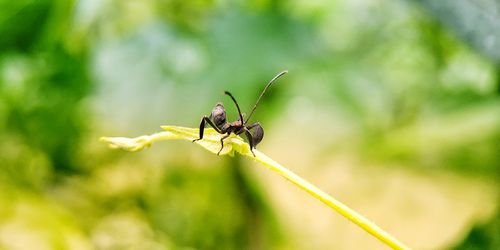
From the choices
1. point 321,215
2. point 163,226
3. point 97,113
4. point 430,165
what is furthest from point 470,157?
point 97,113

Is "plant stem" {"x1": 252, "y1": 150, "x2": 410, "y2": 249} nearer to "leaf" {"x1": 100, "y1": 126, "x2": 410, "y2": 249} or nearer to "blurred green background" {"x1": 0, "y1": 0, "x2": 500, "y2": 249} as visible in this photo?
"leaf" {"x1": 100, "y1": 126, "x2": 410, "y2": 249}

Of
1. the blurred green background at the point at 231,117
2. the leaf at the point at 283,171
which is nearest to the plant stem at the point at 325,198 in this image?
the leaf at the point at 283,171

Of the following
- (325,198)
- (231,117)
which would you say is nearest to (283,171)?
(325,198)

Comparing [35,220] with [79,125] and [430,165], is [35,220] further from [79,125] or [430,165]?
Answer: [430,165]

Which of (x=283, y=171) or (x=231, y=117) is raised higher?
(x=231, y=117)

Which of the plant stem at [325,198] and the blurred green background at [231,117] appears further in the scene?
the blurred green background at [231,117]

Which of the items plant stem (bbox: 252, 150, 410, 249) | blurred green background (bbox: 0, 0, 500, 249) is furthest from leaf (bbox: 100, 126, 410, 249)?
blurred green background (bbox: 0, 0, 500, 249)

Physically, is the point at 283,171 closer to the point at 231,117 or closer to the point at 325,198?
the point at 325,198

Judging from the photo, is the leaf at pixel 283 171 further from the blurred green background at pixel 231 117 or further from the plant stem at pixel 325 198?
the blurred green background at pixel 231 117
